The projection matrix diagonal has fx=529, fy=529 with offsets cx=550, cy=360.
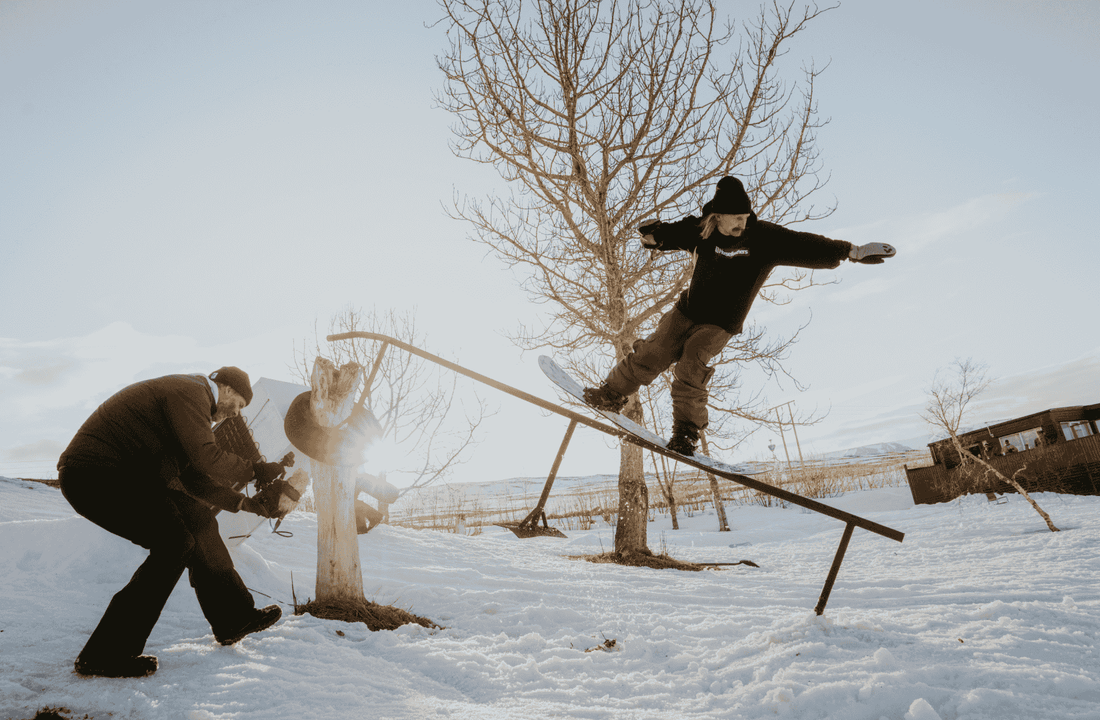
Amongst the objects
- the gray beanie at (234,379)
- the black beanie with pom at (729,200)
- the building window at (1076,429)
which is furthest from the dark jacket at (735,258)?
the building window at (1076,429)

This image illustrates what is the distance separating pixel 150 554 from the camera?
8.57 ft

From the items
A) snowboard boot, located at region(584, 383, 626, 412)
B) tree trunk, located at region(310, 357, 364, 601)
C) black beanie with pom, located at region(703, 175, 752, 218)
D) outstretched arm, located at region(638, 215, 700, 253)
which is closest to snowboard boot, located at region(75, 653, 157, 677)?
tree trunk, located at region(310, 357, 364, 601)

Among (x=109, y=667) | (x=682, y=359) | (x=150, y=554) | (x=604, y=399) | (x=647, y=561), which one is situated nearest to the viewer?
(x=109, y=667)

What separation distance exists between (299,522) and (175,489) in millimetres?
5100

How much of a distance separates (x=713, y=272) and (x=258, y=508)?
3090mm

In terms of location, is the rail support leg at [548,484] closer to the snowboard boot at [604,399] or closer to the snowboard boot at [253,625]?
the snowboard boot at [604,399]

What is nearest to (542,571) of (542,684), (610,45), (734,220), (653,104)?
(542,684)

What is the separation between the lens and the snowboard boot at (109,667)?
2.42m

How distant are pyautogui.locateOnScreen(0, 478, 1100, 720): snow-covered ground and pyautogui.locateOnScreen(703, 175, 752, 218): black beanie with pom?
2.57 metres

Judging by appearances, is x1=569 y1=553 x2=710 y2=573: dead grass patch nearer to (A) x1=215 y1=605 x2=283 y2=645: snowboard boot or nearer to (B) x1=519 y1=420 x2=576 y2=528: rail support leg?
(B) x1=519 y1=420 x2=576 y2=528: rail support leg

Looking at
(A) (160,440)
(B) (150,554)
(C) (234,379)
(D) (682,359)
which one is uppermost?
(C) (234,379)

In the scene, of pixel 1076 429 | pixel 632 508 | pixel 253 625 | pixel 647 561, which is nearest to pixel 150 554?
pixel 253 625

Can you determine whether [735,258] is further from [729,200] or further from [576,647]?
[576,647]

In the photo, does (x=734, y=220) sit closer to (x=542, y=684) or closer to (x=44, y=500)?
(x=542, y=684)
